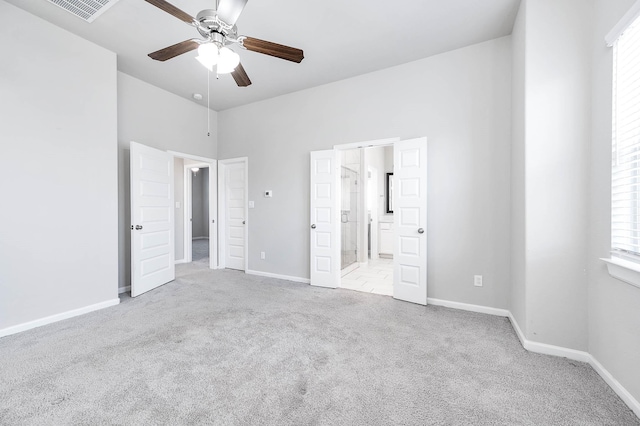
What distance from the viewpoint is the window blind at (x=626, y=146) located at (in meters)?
1.54

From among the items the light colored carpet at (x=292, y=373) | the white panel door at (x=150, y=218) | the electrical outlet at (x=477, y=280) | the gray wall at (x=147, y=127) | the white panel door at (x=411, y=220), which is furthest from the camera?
the gray wall at (x=147, y=127)

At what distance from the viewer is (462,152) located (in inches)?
120

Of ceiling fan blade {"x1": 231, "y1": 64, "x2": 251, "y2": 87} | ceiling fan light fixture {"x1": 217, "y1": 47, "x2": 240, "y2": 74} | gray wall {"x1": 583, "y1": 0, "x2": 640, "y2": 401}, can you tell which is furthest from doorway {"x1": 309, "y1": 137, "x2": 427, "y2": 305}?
ceiling fan light fixture {"x1": 217, "y1": 47, "x2": 240, "y2": 74}

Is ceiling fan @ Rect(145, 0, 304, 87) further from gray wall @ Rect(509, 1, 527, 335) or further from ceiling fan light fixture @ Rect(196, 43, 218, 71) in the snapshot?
gray wall @ Rect(509, 1, 527, 335)

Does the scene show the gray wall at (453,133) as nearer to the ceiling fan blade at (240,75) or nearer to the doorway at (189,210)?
the ceiling fan blade at (240,75)

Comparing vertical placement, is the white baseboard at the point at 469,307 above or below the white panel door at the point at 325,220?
below

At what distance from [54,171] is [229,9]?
2562 millimetres

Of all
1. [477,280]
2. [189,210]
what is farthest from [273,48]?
[189,210]

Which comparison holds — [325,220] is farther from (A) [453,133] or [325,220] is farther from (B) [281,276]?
(A) [453,133]

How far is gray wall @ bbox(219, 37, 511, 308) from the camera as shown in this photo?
9.48 ft

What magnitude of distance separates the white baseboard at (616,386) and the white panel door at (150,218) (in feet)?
15.4

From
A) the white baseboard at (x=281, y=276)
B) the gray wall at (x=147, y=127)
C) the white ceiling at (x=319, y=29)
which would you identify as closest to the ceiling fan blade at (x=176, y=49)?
the white ceiling at (x=319, y=29)

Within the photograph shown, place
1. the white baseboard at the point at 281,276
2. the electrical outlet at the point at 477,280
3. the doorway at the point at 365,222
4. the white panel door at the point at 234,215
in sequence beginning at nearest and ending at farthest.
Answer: the electrical outlet at the point at 477,280 < the white baseboard at the point at 281,276 < the doorway at the point at 365,222 < the white panel door at the point at 234,215

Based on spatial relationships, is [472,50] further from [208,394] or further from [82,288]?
[82,288]
